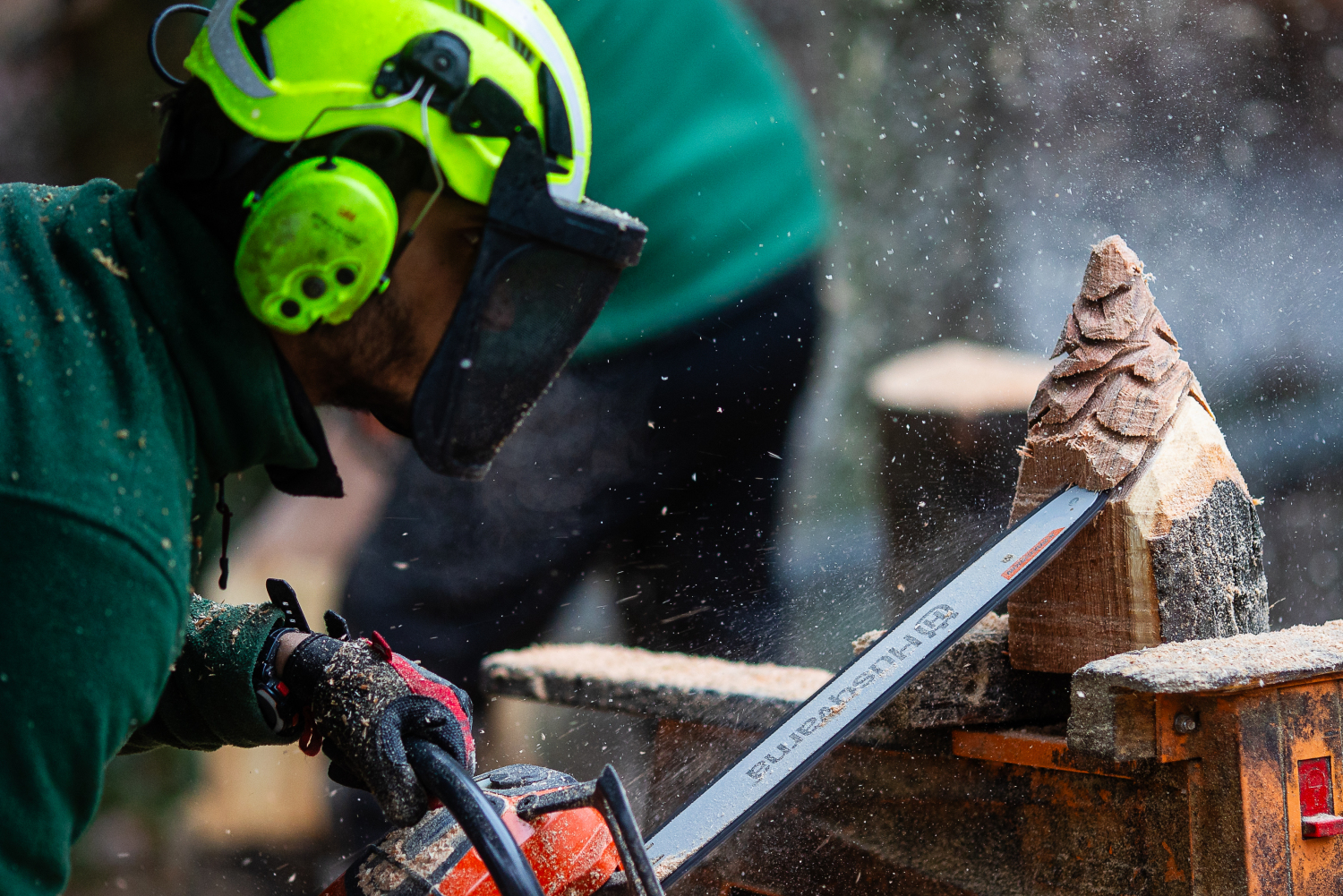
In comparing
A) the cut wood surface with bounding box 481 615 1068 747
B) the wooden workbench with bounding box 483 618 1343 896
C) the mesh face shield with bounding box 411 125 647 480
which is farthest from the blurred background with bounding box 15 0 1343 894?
the mesh face shield with bounding box 411 125 647 480

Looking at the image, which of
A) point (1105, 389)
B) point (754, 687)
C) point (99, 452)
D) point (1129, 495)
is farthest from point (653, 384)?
point (99, 452)

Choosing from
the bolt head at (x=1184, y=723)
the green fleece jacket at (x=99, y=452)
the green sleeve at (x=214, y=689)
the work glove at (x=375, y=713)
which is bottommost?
the green sleeve at (x=214, y=689)

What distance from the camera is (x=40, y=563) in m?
0.76

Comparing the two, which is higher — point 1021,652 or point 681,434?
point 1021,652

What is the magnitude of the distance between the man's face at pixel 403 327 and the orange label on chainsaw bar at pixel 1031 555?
3.62 feet

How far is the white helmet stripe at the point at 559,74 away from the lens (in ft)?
3.23

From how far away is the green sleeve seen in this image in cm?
133

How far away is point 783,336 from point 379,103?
3.10 metres

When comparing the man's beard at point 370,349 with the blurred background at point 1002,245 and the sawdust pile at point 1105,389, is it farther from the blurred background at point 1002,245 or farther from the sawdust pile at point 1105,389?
the blurred background at point 1002,245

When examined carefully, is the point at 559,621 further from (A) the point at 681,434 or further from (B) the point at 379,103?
(B) the point at 379,103

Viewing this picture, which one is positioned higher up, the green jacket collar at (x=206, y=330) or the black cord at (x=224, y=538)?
the green jacket collar at (x=206, y=330)

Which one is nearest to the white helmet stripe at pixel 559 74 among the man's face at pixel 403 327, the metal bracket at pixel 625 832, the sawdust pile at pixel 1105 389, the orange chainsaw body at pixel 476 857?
the man's face at pixel 403 327

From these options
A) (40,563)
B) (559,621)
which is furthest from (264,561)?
(40,563)

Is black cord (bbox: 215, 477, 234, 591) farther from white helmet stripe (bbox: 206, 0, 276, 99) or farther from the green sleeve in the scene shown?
white helmet stripe (bbox: 206, 0, 276, 99)
